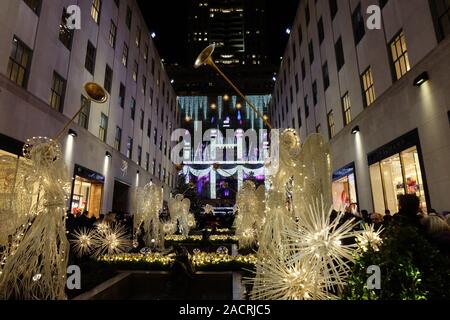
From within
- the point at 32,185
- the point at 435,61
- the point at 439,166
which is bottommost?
the point at 32,185

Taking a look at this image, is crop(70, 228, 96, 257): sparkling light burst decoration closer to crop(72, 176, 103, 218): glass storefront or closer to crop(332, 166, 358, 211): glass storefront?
crop(72, 176, 103, 218): glass storefront

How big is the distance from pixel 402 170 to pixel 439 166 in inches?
100

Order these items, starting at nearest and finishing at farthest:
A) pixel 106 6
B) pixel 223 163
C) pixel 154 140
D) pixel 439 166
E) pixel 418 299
A: 1. pixel 418 299
2. pixel 439 166
3. pixel 106 6
4. pixel 154 140
5. pixel 223 163

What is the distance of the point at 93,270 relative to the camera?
25.6 ft

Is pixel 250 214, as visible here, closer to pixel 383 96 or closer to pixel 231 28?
pixel 383 96

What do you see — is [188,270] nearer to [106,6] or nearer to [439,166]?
[439,166]

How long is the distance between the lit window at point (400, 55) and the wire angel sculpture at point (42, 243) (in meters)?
12.4

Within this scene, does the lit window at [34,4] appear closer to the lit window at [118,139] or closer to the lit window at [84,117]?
the lit window at [84,117]

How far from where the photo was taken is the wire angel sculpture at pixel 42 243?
4.43 m

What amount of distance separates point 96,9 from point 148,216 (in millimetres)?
15153

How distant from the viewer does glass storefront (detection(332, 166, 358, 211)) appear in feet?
53.1

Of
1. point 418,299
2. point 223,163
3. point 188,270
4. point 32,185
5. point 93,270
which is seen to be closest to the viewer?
point 418,299

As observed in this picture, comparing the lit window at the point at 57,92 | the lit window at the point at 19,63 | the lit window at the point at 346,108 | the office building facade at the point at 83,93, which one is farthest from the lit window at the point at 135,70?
the lit window at the point at 346,108
